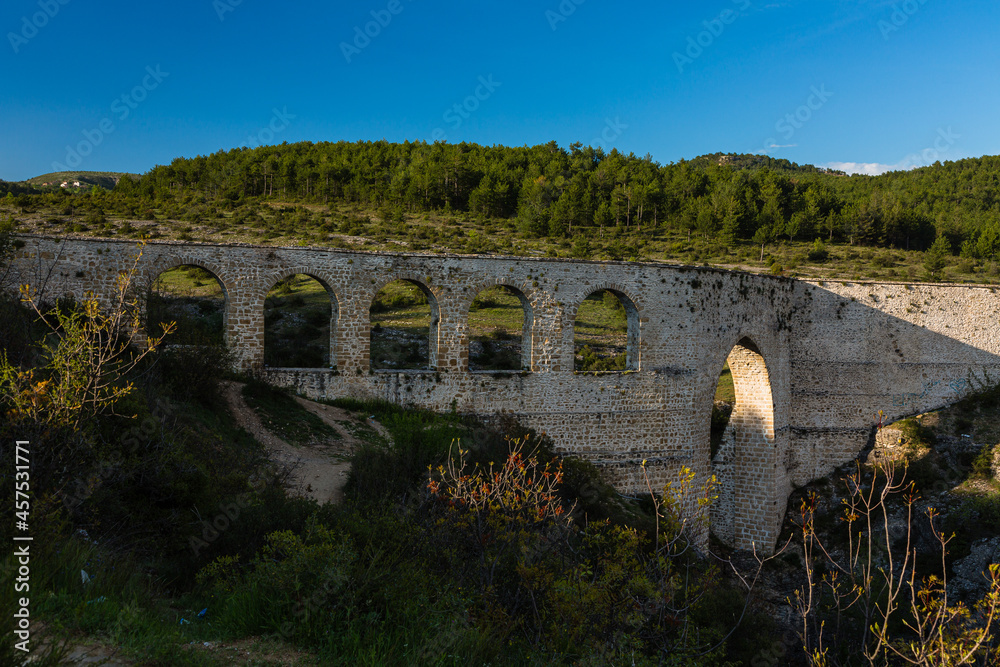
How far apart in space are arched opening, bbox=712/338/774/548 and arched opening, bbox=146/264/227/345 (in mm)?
13758

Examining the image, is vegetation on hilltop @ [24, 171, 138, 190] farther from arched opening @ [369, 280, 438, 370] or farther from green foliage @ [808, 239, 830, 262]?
green foliage @ [808, 239, 830, 262]

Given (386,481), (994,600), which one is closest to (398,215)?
(386,481)

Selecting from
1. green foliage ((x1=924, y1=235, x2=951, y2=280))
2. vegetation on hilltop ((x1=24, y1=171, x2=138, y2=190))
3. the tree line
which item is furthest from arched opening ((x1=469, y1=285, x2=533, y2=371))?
vegetation on hilltop ((x1=24, y1=171, x2=138, y2=190))

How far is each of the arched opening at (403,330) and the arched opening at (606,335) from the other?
4.84 m

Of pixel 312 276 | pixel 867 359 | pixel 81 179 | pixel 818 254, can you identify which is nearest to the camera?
pixel 312 276

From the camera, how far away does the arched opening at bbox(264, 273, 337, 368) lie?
723 inches

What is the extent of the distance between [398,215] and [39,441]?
121ft

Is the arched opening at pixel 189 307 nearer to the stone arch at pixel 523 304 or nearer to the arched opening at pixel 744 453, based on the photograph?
the stone arch at pixel 523 304

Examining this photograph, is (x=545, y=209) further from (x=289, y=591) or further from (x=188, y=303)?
(x=289, y=591)

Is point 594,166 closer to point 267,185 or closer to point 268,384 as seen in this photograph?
point 267,185

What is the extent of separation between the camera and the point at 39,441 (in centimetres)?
529

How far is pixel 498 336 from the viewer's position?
2292 centimetres

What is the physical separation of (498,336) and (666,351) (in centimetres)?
891

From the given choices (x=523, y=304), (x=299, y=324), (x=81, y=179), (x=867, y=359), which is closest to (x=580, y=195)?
(x=299, y=324)
